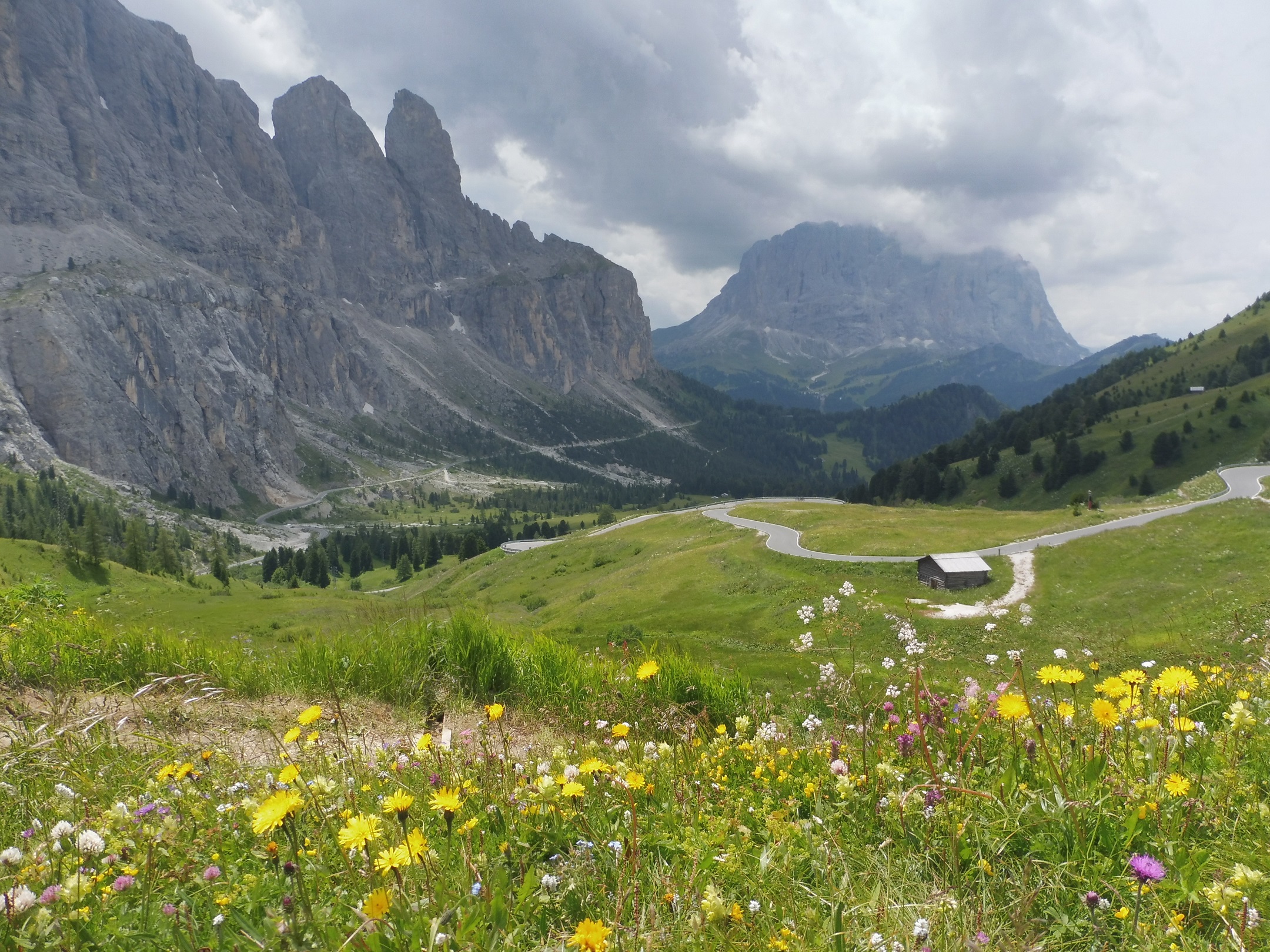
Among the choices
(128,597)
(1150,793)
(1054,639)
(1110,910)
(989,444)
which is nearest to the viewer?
(1110,910)

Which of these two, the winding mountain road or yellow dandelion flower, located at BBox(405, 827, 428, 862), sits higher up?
yellow dandelion flower, located at BBox(405, 827, 428, 862)

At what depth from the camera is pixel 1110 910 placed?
8.46ft

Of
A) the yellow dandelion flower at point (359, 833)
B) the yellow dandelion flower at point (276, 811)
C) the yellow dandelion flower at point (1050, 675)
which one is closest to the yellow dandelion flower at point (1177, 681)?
the yellow dandelion flower at point (1050, 675)

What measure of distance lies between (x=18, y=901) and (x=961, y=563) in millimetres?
48174

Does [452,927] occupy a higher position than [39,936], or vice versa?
[39,936]

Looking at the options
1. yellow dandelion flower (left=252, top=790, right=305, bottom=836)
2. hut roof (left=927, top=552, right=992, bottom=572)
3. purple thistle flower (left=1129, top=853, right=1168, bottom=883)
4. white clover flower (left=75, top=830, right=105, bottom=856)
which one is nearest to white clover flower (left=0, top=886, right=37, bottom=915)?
white clover flower (left=75, top=830, right=105, bottom=856)

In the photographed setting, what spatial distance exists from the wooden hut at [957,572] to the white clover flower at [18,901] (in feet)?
153

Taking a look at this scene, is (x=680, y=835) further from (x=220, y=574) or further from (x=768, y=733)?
(x=220, y=574)

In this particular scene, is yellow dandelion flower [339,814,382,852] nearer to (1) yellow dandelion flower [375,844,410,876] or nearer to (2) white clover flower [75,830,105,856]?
(1) yellow dandelion flower [375,844,410,876]

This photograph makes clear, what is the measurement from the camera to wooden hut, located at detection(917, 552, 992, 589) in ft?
139

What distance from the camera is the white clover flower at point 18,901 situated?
2002 millimetres

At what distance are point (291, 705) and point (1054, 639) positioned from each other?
37.5m

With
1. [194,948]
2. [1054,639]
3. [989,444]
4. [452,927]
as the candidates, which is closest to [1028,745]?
[452,927]

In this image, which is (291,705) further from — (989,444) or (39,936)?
(989,444)
